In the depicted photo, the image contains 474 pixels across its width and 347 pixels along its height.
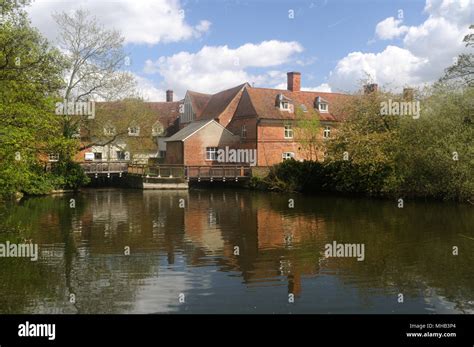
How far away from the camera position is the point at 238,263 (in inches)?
527

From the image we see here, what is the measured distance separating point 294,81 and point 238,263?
131ft

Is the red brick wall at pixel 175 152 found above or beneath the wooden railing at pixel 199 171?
above

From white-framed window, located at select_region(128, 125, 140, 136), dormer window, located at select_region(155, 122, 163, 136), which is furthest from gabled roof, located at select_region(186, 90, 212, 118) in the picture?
white-framed window, located at select_region(128, 125, 140, 136)

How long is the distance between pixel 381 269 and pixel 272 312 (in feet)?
14.8

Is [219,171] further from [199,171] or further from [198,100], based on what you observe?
[198,100]

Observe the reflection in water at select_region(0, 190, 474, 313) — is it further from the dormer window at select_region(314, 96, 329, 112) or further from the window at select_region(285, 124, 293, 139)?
the dormer window at select_region(314, 96, 329, 112)


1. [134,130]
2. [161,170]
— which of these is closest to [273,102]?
[161,170]

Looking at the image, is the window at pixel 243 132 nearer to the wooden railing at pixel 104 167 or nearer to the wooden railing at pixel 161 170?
the wooden railing at pixel 161 170

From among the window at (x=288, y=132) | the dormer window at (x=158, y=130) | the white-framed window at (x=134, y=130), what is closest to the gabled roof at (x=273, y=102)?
the window at (x=288, y=132)

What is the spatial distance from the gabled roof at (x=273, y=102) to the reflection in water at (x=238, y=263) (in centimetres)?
2315

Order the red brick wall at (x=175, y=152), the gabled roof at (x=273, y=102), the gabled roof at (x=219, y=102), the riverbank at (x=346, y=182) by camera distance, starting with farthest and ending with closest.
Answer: the gabled roof at (x=219, y=102)
the red brick wall at (x=175, y=152)
the gabled roof at (x=273, y=102)
the riverbank at (x=346, y=182)

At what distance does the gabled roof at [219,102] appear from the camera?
52.4 m

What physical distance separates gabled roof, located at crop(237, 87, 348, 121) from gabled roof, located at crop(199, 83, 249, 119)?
100 inches

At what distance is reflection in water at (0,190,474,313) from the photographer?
32.3 feet
